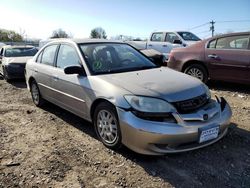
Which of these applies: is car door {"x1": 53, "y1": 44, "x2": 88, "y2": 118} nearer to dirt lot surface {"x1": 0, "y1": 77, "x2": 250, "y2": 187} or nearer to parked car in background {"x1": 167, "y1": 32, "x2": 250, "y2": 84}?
dirt lot surface {"x1": 0, "y1": 77, "x2": 250, "y2": 187}

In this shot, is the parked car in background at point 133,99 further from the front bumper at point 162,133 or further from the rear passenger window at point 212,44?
the rear passenger window at point 212,44

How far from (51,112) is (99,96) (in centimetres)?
233

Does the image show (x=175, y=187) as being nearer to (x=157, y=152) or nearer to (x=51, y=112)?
(x=157, y=152)

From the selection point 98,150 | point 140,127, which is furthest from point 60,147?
point 140,127

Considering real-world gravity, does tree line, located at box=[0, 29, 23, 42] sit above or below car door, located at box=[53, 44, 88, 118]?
below

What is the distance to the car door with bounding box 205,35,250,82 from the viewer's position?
23.2 feet

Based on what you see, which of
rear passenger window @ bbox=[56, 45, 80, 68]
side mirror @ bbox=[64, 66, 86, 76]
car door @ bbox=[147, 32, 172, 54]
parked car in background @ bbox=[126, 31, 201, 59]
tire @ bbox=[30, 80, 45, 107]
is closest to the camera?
side mirror @ bbox=[64, 66, 86, 76]

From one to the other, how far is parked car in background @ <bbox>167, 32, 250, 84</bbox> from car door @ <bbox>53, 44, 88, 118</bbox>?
3863 millimetres

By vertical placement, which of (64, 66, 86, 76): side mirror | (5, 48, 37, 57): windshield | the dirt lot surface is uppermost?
(64, 66, 86, 76): side mirror

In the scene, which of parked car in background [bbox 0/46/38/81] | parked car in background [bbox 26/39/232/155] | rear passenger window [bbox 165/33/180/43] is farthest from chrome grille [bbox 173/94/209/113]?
rear passenger window [bbox 165/33/180/43]

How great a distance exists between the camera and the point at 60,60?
17.8 feet

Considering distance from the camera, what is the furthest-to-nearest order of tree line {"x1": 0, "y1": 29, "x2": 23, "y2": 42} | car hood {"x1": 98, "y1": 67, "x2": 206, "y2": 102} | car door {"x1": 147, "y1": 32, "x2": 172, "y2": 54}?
tree line {"x1": 0, "y1": 29, "x2": 23, "y2": 42}, car door {"x1": 147, "y1": 32, "x2": 172, "y2": 54}, car hood {"x1": 98, "y1": 67, "x2": 206, "y2": 102}

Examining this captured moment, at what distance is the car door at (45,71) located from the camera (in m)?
5.65

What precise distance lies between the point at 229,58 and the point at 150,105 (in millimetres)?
4347
